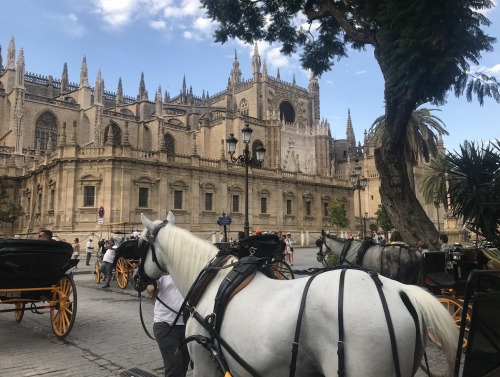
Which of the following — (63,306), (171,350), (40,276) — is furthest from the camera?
(63,306)

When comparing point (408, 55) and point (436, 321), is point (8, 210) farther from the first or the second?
point (436, 321)

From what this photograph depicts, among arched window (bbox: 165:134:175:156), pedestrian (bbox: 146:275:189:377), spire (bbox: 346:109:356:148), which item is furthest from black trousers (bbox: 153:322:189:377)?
spire (bbox: 346:109:356:148)

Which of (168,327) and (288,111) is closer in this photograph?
(168,327)

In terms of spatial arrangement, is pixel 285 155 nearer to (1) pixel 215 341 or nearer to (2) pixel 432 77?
(2) pixel 432 77

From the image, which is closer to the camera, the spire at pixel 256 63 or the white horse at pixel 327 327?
the white horse at pixel 327 327

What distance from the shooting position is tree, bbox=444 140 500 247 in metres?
6.56

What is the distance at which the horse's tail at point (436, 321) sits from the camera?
2.52 metres

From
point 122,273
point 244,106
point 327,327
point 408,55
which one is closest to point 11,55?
point 244,106

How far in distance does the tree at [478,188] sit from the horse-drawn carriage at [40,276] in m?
7.23

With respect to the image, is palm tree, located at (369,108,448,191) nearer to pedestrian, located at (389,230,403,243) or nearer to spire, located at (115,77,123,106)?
pedestrian, located at (389,230,403,243)

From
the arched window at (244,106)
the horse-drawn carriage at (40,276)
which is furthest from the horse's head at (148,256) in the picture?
the arched window at (244,106)

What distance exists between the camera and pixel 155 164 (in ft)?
96.2

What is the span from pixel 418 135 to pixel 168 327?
89.5 ft

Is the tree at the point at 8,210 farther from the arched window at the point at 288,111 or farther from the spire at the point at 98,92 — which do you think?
the arched window at the point at 288,111
